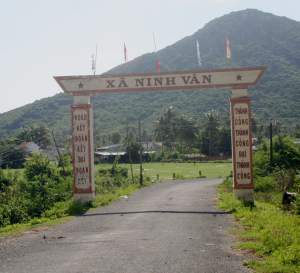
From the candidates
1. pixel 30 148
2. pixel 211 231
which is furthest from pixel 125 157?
pixel 211 231

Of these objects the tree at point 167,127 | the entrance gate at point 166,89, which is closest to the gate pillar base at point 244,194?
the entrance gate at point 166,89

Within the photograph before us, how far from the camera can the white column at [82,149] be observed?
19.1 metres

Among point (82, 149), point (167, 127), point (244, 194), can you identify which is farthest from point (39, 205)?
point (167, 127)

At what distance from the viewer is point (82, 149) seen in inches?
759

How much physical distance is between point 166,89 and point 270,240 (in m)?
10.3

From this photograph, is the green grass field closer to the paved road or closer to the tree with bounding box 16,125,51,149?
the tree with bounding box 16,125,51,149

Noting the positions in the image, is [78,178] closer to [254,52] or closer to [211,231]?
[211,231]

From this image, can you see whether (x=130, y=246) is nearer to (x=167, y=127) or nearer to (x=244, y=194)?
(x=244, y=194)

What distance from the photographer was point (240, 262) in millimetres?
8352

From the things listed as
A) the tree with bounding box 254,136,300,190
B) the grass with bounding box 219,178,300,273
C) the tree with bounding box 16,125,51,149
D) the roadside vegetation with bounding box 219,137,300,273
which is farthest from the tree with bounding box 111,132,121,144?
the grass with bounding box 219,178,300,273

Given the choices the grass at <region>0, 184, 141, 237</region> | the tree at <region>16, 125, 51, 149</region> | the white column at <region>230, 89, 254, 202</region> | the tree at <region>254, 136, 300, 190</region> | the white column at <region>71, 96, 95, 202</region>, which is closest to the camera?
the grass at <region>0, 184, 141, 237</region>

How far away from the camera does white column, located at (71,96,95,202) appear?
1911 cm

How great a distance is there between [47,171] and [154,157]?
194ft

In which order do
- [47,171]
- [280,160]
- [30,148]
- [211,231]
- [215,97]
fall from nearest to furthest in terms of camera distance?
[211,231] → [47,171] → [280,160] → [30,148] → [215,97]
